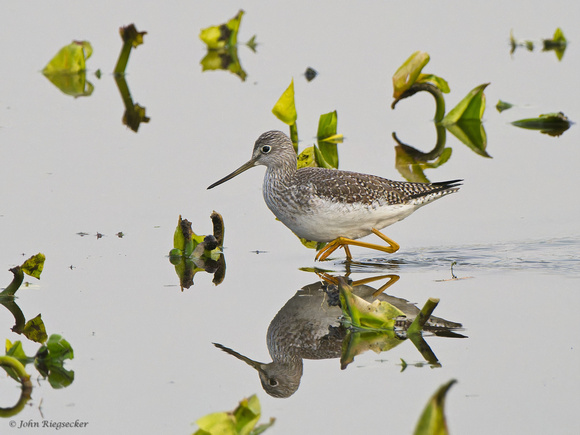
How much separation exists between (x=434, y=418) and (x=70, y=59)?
16.1 m

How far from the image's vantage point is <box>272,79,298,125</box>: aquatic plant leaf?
1359 cm

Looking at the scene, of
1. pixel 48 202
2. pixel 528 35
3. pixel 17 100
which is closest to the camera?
pixel 48 202

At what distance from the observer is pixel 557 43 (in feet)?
71.0

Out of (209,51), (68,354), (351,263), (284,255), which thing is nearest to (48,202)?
(284,255)

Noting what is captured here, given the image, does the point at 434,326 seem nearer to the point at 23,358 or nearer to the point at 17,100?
the point at 23,358

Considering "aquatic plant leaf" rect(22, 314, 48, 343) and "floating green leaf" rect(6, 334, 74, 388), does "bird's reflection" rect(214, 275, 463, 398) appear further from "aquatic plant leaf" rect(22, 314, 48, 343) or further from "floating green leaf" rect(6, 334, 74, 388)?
"aquatic plant leaf" rect(22, 314, 48, 343)

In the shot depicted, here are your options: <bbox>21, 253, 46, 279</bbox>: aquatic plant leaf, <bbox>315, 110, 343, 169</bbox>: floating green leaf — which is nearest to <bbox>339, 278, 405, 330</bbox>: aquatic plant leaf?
<bbox>21, 253, 46, 279</bbox>: aquatic plant leaf

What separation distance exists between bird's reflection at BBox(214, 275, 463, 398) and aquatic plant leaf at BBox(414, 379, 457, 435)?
2.57 metres

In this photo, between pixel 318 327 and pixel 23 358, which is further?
pixel 318 327

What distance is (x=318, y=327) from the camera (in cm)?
895

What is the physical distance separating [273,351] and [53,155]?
798 cm

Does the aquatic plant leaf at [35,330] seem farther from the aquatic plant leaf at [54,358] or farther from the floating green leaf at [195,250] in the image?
the floating green leaf at [195,250]


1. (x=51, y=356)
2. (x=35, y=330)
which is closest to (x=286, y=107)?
(x=35, y=330)

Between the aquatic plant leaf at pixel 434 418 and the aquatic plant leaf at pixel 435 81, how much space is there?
11300 mm
